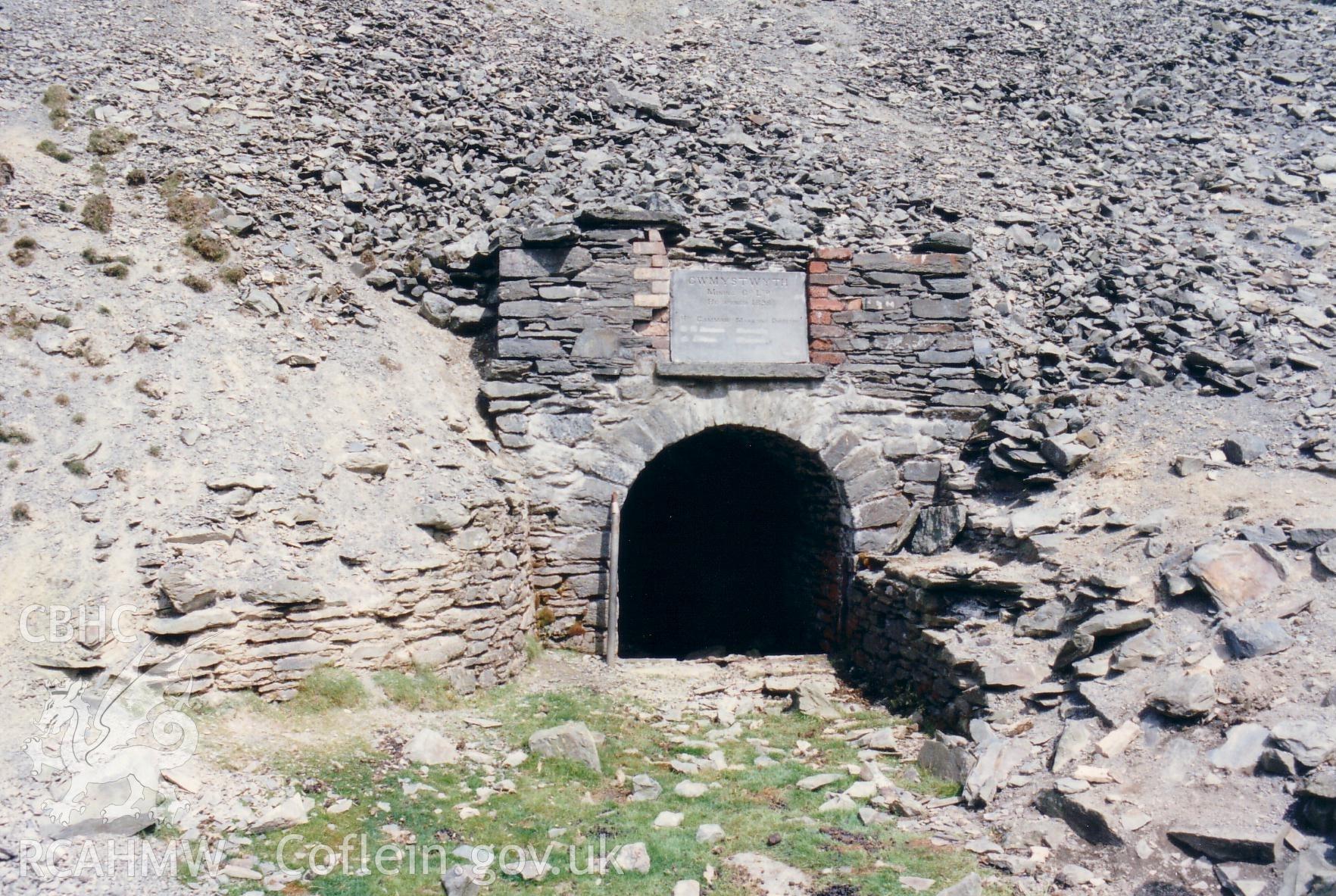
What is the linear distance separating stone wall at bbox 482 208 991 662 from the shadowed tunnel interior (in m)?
0.91

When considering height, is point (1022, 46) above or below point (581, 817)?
above

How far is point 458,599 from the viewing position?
7586mm

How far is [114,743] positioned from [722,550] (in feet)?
28.2

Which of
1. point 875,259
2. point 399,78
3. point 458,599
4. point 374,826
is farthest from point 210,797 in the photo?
point 399,78

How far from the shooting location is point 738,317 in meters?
9.62

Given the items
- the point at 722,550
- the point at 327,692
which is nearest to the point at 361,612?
the point at 327,692

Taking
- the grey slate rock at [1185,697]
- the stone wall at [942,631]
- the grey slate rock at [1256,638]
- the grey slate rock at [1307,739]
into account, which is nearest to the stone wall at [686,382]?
the stone wall at [942,631]

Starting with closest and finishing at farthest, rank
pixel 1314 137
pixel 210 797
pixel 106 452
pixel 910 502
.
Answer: pixel 210 797 < pixel 106 452 < pixel 910 502 < pixel 1314 137

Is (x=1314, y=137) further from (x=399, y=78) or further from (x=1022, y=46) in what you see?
(x=399, y=78)

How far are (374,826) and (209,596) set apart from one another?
1.99 m

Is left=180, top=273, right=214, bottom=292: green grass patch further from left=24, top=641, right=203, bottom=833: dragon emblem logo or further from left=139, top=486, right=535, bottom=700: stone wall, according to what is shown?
left=24, top=641, right=203, bottom=833: dragon emblem logo

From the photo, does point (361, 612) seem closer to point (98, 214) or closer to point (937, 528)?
point (98, 214)

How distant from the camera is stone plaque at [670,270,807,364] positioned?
951cm

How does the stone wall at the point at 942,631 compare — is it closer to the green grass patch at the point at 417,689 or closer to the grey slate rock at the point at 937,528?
the grey slate rock at the point at 937,528
